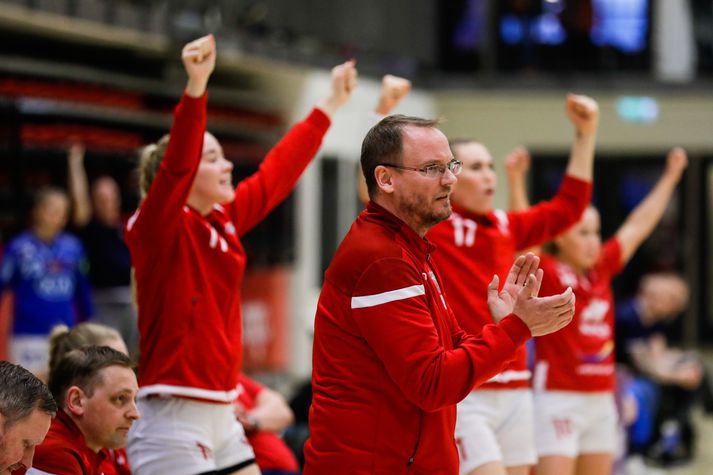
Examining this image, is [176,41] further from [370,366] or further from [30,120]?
[370,366]

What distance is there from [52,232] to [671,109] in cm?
1060

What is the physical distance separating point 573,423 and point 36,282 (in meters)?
4.46

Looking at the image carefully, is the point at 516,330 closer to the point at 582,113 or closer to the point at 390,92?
the point at 390,92

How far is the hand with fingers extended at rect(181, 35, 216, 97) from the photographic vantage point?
3783 mm

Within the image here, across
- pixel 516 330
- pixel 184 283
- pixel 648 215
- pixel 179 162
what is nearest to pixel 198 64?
pixel 179 162

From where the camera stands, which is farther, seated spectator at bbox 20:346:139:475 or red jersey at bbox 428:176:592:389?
red jersey at bbox 428:176:592:389

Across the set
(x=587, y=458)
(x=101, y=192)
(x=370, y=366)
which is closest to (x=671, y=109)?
(x=101, y=192)

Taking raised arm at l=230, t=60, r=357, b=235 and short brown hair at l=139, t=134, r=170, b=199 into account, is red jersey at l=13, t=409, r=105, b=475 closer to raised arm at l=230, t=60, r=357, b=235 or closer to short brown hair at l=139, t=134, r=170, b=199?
short brown hair at l=139, t=134, r=170, b=199

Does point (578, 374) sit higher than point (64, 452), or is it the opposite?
point (64, 452)

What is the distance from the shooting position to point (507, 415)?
453 cm

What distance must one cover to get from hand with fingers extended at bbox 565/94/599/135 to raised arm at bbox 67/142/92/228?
17.1 feet

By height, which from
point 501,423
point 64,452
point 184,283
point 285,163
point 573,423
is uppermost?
point 285,163

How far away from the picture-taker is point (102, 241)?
30.6 feet

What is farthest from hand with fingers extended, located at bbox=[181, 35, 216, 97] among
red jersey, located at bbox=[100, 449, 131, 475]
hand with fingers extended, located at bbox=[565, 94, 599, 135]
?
hand with fingers extended, located at bbox=[565, 94, 599, 135]
